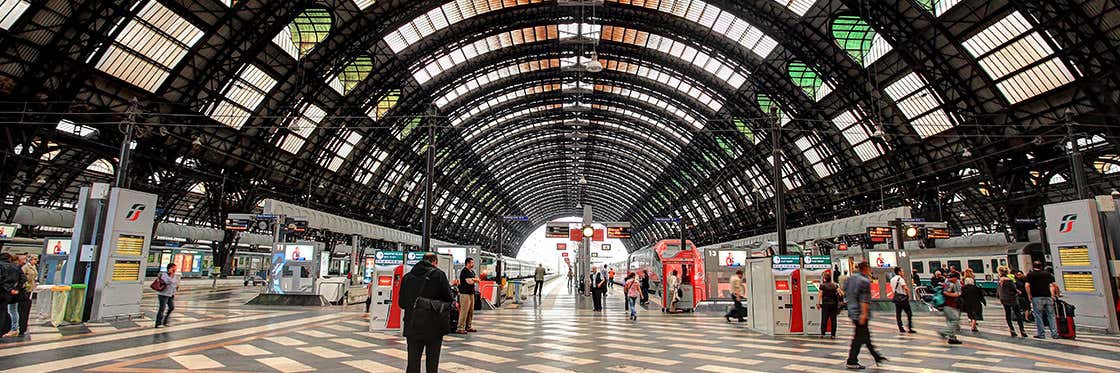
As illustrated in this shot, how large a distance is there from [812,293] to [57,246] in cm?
3460

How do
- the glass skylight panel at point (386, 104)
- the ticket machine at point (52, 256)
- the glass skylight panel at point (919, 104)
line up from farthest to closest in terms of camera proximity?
the glass skylight panel at point (386, 104) → the glass skylight panel at point (919, 104) → the ticket machine at point (52, 256)

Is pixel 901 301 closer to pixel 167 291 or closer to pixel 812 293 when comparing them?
pixel 812 293

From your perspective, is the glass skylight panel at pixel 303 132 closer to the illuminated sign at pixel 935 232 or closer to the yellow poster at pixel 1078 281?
the illuminated sign at pixel 935 232

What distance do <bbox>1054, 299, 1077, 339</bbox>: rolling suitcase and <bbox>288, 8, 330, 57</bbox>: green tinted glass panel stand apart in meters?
29.7

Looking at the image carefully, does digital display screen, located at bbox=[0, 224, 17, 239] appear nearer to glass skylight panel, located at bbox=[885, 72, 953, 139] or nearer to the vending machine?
the vending machine

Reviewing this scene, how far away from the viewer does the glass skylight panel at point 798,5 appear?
27098mm

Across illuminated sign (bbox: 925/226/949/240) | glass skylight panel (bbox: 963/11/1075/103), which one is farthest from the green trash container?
illuminated sign (bbox: 925/226/949/240)

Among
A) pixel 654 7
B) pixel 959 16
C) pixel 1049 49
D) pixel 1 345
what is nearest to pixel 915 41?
pixel 959 16

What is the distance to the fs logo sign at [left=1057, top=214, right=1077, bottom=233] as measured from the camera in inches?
561

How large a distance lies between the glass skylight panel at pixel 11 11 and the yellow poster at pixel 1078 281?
1271 inches

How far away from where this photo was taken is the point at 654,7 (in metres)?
31.6

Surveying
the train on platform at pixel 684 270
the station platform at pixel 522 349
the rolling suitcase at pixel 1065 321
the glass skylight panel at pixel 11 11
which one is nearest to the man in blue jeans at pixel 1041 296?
the rolling suitcase at pixel 1065 321

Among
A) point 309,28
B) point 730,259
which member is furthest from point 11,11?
point 730,259

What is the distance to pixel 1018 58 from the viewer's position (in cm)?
2245
